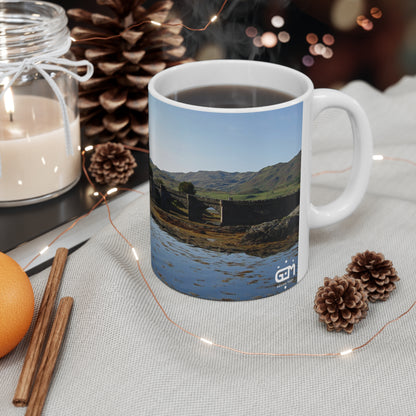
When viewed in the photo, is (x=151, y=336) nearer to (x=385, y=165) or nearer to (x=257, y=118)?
(x=257, y=118)

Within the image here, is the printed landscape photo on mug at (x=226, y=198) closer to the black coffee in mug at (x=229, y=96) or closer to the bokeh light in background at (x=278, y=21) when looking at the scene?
the black coffee in mug at (x=229, y=96)

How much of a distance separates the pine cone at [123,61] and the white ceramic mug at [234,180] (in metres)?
0.30

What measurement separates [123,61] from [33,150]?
24cm

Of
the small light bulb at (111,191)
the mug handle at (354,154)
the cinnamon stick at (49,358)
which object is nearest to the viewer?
the cinnamon stick at (49,358)

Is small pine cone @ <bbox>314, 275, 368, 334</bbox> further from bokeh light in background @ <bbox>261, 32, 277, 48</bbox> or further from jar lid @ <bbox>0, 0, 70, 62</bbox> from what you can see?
bokeh light in background @ <bbox>261, 32, 277, 48</bbox>

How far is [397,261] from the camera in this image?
0.65 metres

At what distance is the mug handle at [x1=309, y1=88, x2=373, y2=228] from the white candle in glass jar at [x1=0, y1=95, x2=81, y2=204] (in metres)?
0.32

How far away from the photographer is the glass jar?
70cm

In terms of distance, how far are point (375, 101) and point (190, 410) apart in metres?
0.66

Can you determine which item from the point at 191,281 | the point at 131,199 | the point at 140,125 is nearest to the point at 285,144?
the point at 191,281

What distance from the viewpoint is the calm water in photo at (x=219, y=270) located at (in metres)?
0.57

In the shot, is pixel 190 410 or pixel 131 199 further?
pixel 131 199

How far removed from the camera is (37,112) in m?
0.76

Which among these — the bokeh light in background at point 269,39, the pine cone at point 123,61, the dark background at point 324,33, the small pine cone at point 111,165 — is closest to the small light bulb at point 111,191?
the small pine cone at point 111,165
